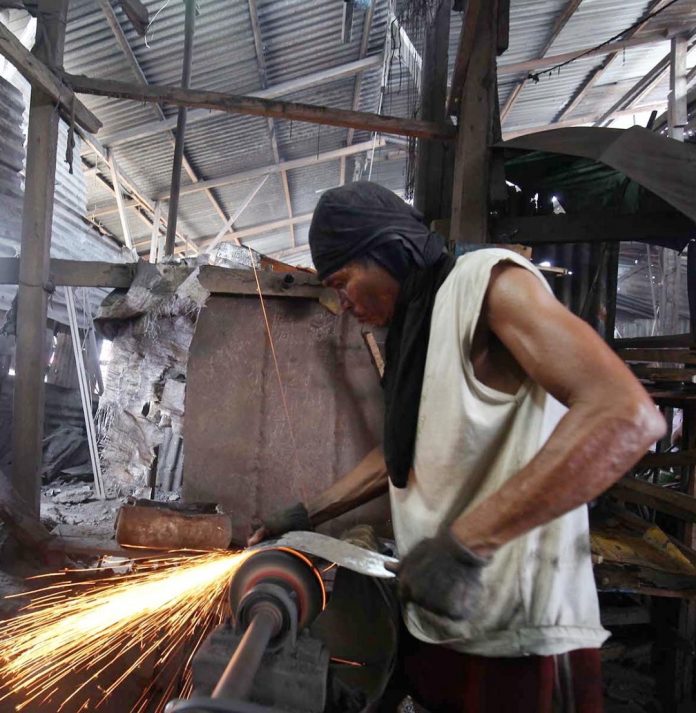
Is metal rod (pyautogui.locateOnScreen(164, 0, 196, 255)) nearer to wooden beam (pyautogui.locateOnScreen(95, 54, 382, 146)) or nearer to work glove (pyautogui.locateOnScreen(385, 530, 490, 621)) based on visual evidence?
wooden beam (pyautogui.locateOnScreen(95, 54, 382, 146))

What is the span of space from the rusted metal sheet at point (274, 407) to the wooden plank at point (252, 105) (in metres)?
1.65

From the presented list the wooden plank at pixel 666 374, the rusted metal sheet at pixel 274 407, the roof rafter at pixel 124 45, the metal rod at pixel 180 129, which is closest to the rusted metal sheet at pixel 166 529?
the rusted metal sheet at pixel 274 407

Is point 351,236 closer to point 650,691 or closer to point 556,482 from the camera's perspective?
point 556,482

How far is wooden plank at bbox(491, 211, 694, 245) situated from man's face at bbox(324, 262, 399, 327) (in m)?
2.56

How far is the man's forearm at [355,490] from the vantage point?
240cm

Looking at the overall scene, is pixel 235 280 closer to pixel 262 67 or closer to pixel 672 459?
pixel 672 459

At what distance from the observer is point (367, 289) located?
5.91 ft

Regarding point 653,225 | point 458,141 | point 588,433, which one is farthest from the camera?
point 458,141

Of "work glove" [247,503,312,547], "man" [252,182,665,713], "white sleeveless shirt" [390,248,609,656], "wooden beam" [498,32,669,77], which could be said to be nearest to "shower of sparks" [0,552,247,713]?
"work glove" [247,503,312,547]

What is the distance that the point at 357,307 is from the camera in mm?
1879

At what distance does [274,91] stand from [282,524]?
26.3 feet

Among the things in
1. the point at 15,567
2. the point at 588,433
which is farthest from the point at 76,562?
the point at 588,433

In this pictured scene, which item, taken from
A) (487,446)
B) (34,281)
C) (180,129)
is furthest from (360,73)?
(487,446)

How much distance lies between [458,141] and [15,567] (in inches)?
199
